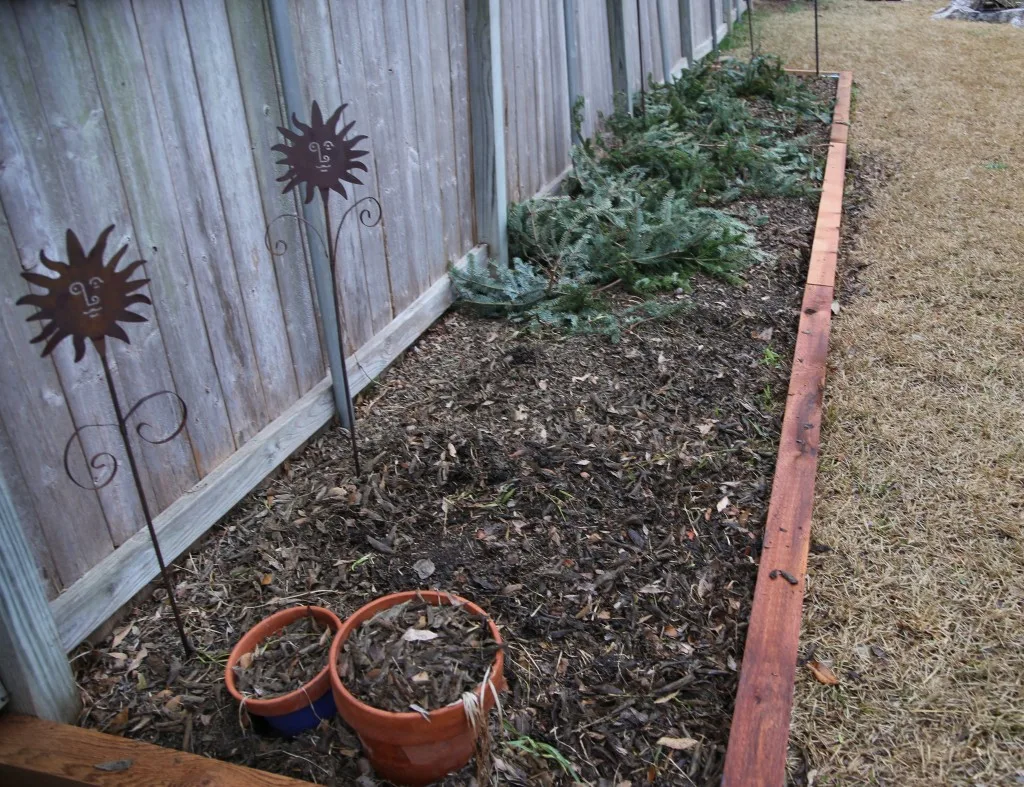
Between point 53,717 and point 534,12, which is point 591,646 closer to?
A: point 53,717

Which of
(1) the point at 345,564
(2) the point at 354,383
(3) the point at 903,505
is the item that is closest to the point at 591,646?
(1) the point at 345,564

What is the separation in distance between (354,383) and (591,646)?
1503 millimetres

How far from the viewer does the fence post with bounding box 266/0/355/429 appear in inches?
105

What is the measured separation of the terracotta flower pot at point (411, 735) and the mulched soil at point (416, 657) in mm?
31

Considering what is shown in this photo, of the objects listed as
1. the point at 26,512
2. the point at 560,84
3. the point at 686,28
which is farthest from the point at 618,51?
the point at 26,512

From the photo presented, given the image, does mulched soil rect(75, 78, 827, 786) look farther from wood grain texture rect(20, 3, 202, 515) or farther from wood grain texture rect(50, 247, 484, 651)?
wood grain texture rect(20, 3, 202, 515)

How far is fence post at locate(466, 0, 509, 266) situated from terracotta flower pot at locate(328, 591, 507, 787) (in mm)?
2777

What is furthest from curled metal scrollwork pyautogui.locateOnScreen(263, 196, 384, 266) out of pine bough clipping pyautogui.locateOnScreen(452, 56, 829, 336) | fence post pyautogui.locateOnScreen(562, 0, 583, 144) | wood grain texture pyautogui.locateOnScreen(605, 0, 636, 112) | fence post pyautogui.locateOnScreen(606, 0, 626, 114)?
fence post pyautogui.locateOnScreen(606, 0, 626, 114)

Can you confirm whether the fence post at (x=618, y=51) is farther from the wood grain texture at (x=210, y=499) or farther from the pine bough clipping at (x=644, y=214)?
the wood grain texture at (x=210, y=499)

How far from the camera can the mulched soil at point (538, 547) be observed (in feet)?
6.91

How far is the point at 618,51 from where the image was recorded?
6430 mm

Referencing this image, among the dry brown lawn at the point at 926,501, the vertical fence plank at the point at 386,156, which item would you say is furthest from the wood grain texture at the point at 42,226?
the dry brown lawn at the point at 926,501

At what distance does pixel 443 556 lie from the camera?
2.63m

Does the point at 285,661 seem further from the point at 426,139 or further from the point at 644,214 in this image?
the point at 644,214
